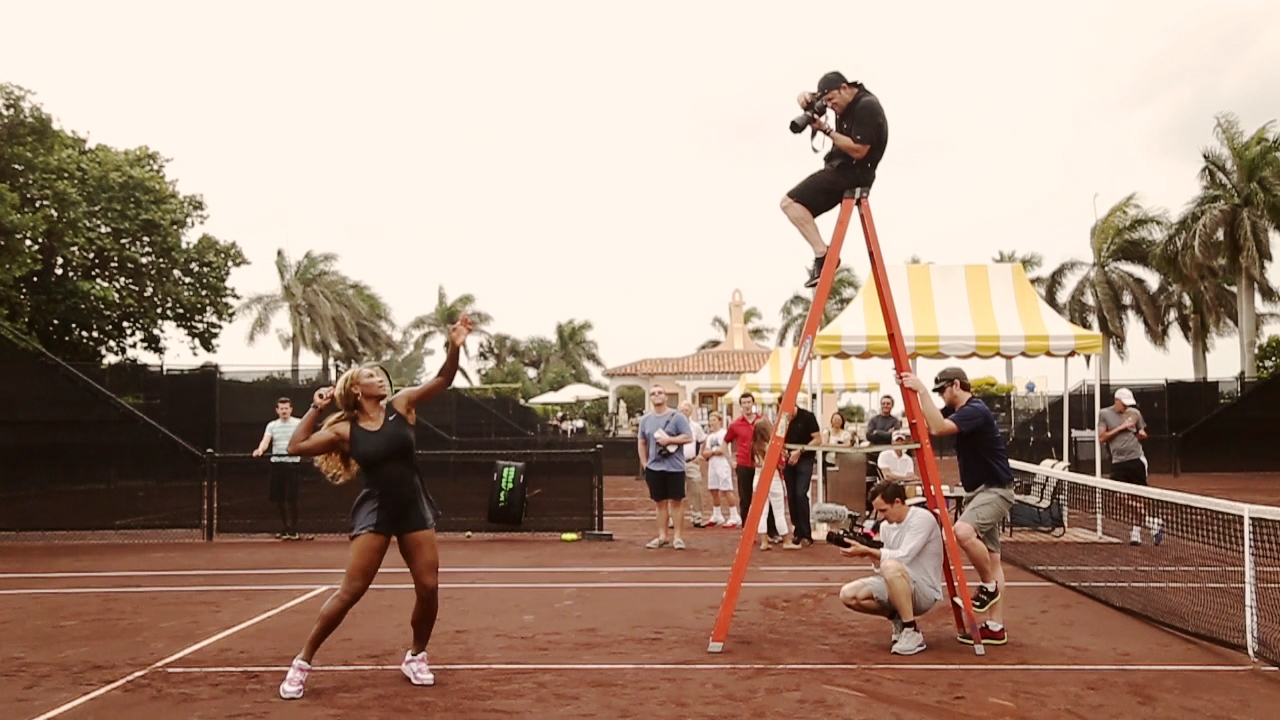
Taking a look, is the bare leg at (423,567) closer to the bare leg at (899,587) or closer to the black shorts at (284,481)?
the bare leg at (899,587)

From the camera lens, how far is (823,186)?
7480 mm

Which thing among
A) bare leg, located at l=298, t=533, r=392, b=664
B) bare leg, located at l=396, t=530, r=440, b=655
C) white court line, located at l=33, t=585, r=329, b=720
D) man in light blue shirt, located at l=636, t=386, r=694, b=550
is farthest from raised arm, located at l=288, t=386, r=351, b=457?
man in light blue shirt, located at l=636, t=386, r=694, b=550

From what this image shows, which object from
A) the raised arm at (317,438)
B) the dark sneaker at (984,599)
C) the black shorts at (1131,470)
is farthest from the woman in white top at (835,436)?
the raised arm at (317,438)

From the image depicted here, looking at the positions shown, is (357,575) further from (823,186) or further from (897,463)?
(897,463)

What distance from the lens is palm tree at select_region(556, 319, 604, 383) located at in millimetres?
77688

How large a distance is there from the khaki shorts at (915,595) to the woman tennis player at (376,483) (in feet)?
9.57

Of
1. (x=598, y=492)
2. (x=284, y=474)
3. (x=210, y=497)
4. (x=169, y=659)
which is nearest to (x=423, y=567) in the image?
(x=169, y=659)

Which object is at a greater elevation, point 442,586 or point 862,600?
point 862,600

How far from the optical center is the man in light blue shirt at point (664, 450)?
1284 cm

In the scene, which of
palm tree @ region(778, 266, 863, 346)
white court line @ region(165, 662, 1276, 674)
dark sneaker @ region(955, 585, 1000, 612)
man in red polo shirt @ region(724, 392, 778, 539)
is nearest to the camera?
white court line @ region(165, 662, 1276, 674)

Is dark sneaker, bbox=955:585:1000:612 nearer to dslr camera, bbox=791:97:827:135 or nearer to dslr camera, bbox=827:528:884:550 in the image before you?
dslr camera, bbox=827:528:884:550

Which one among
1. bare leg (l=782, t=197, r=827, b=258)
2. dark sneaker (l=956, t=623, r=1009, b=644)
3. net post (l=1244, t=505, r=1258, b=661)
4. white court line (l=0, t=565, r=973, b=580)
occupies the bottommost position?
white court line (l=0, t=565, r=973, b=580)

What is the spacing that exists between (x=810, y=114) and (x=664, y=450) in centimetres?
632

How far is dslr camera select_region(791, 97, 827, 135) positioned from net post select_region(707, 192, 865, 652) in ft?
2.10
